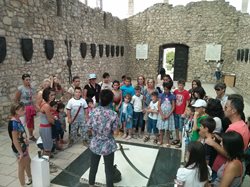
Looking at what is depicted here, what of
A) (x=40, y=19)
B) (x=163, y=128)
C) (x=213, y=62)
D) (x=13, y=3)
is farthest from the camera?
(x=213, y=62)

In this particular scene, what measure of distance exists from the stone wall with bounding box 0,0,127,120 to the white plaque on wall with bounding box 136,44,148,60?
365 centimetres

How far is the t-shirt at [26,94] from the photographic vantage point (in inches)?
169

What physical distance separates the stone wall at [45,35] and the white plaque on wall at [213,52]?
237 inches

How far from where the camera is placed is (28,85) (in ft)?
14.3

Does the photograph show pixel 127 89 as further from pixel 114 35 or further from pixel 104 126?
pixel 114 35

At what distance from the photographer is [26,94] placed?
169 inches

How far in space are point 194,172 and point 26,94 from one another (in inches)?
140

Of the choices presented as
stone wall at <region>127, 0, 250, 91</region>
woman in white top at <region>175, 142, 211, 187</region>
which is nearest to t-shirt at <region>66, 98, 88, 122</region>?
woman in white top at <region>175, 142, 211, 187</region>

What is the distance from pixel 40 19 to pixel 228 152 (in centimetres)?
594

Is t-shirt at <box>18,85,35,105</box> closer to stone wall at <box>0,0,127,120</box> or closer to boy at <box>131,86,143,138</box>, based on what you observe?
stone wall at <box>0,0,127,120</box>

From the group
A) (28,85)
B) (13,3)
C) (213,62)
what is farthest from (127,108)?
(213,62)

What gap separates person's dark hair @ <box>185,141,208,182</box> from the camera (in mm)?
1891

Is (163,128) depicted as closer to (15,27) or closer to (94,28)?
(15,27)

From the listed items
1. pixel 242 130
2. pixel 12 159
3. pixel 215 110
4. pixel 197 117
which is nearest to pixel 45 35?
pixel 12 159
